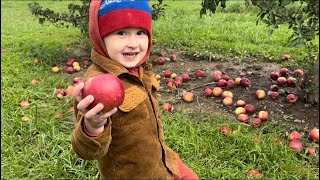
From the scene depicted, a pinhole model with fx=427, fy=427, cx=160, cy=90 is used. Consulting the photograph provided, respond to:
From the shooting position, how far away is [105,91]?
5.27 ft

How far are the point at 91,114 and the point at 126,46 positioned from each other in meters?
0.56

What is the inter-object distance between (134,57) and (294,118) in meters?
2.14

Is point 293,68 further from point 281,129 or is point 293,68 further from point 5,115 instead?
point 5,115

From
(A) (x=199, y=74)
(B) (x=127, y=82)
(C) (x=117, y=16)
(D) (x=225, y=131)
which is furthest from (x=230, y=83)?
(C) (x=117, y=16)

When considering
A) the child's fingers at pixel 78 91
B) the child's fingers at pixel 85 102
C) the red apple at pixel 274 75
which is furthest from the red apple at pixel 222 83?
the child's fingers at pixel 85 102

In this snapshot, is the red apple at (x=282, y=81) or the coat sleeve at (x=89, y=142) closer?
the coat sleeve at (x=89, y=142)

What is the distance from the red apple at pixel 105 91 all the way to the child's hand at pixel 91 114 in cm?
2

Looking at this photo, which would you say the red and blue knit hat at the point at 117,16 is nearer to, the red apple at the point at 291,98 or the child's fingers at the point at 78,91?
the child's fingers at the point at 78,91

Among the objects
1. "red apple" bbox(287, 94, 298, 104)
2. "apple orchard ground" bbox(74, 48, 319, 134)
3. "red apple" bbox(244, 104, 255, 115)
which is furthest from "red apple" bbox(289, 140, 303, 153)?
"red apple" bbox(287, 94, 298, 104)

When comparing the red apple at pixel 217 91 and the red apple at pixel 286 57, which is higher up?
the red apple at pixel 217 91

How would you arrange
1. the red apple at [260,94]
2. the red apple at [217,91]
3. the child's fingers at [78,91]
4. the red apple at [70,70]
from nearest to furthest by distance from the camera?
the child's fingers at [78,91] < the red apple at [260,94] < the red apple at [217,91] < the red apple at [70,70]

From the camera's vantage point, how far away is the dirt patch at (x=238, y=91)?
3723 millimetres

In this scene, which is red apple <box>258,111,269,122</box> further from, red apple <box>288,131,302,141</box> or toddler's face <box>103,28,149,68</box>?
toddler's face <box>103,28,149,68</box>

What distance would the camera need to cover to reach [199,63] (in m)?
5.37
